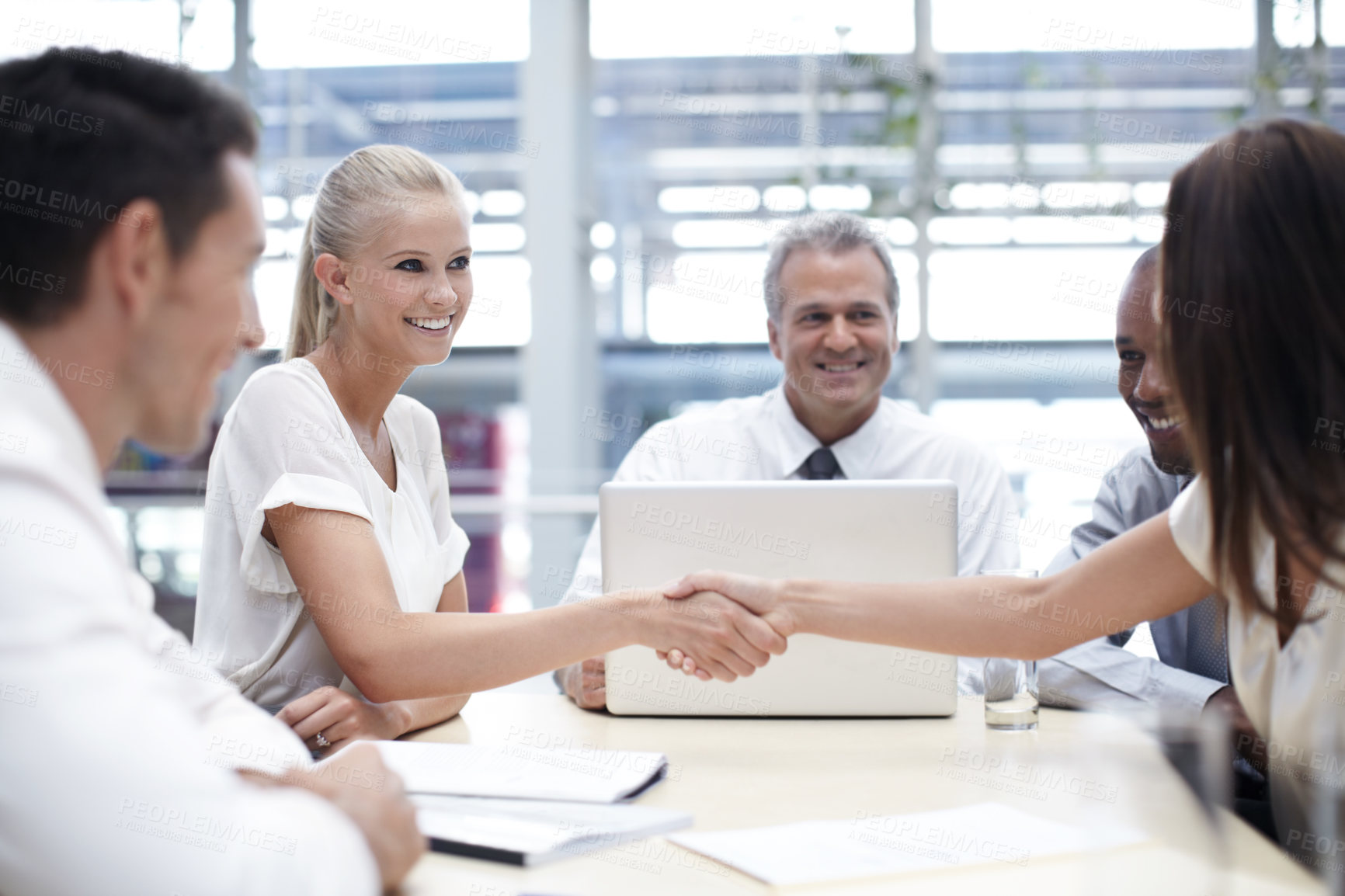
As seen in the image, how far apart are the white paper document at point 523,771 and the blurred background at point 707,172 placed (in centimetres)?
236

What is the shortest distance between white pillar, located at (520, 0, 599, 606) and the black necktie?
5.74 feet

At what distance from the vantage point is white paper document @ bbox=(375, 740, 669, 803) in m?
1.15

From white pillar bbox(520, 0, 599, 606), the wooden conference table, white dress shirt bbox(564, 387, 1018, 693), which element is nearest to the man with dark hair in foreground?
the wooden conference table

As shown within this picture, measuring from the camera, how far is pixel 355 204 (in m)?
1.76

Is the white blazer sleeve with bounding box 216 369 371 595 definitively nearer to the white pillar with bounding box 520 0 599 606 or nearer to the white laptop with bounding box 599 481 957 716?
the white laptop with bounding box 599 481 957 716

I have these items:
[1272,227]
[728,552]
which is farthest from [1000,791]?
[1272,227]

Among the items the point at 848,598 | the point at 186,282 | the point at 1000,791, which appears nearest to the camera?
the point at 186,282

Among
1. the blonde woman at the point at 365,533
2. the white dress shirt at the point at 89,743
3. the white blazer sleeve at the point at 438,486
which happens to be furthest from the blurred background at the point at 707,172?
the white dress shirt at the point at 89,743

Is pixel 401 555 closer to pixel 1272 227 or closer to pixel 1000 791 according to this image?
pixel 1000 791

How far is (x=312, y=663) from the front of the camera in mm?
1626

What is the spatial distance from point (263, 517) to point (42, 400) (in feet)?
2.76

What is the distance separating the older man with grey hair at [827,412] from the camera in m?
2.46

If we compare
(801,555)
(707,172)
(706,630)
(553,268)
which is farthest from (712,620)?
(707,172)

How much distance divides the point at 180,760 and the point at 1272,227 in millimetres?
1118
